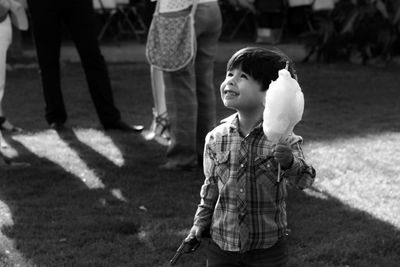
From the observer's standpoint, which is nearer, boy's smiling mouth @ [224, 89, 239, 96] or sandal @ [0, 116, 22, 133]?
boy's smiling mouth @ [224, 89, 239, 96]

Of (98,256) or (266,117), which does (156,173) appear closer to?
(98,256)

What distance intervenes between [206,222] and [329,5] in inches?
356

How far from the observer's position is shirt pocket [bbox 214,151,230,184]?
2816 millimetres

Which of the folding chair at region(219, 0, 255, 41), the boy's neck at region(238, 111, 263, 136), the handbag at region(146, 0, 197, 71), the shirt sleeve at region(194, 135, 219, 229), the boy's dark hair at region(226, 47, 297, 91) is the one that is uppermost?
the boy's dark hair at region(226, 47, 297, 91)

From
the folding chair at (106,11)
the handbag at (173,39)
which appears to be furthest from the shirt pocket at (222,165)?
the folding chair at (106,11)

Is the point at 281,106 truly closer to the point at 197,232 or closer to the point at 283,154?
the point at 283,154

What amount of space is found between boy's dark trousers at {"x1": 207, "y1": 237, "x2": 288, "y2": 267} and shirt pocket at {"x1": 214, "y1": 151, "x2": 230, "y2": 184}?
253mm

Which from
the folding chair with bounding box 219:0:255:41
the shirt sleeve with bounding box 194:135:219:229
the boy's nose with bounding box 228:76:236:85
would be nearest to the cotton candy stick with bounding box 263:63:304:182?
the boy's nose with bounding box 228:76:236:85

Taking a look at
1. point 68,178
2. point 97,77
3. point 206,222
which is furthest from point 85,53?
point 206,222

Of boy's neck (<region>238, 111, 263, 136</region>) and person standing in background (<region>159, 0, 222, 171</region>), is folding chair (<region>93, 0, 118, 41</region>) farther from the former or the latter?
boy's neck (<region>238, 111, 263, 136</region>)

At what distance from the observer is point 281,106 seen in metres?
2.54

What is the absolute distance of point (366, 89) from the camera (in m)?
8.97

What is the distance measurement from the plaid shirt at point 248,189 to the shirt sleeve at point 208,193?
31 millimetres

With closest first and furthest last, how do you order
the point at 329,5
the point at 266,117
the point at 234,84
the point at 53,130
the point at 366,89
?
the point at 266,117, the point at 234,84, the point at 53,130, the point at 366,89, the point at 329,5
